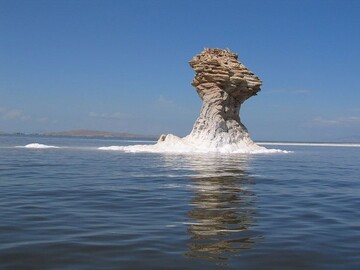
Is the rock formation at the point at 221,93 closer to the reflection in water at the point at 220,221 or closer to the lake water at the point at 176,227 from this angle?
the reflection in water at the point at 220,221

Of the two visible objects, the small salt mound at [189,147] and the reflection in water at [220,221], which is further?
the small salt mound at [189,147]

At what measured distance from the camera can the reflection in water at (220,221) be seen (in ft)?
20.7

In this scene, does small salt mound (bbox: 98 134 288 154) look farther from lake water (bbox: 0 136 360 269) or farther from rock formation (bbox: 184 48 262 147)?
lake water (bbox: 0 136 360 269)

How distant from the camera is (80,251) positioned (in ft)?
19.7

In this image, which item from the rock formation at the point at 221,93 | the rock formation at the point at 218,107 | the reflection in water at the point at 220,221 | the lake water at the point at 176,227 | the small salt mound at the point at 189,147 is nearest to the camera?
the lake water at the point at 176,227

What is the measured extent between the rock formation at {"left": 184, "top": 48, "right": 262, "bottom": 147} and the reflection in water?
31.0 meters

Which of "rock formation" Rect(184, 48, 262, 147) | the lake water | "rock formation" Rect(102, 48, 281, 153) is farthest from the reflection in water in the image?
"rock formation" Rect(184, 48, 262, 147)

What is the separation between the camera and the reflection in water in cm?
632

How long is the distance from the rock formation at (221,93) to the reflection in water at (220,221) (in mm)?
30990

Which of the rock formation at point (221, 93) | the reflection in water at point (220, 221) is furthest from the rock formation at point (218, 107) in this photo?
the reflection in water at point (220, 221)

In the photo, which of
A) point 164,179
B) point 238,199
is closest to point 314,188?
point 238,199

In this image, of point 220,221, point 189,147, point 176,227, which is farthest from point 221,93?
point 176,227

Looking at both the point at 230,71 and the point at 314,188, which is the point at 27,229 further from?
the point at 230,71

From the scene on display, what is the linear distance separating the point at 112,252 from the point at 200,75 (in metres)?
42.6
